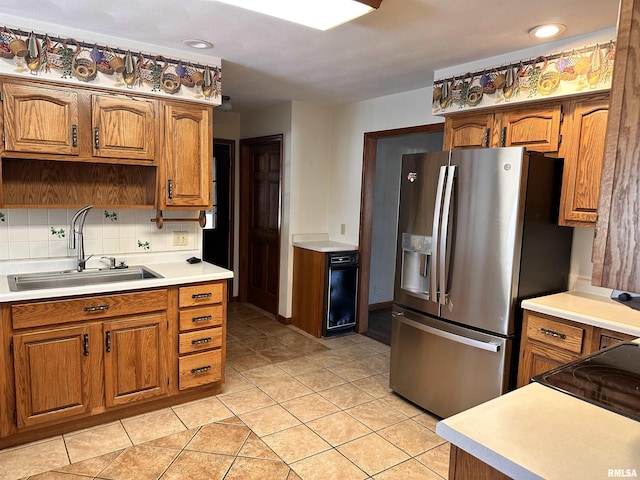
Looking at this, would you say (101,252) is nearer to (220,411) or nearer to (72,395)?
(72,395)

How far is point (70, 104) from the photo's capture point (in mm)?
2625

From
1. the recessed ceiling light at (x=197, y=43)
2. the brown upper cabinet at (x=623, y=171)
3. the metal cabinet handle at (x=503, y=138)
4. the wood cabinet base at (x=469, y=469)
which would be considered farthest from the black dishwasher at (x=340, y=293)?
the brown upper cabinet at (x=623, y=171)

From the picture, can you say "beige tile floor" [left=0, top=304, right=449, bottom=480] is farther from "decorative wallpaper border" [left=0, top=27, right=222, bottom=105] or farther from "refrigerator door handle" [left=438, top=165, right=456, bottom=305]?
"decorative wallpaper border" [left=0, top=27, right=222, bottom=105]

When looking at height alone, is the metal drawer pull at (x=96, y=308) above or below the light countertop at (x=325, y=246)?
below

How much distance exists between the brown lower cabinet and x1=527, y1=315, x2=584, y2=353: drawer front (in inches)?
76.0

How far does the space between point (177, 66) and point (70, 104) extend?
0.72 meters

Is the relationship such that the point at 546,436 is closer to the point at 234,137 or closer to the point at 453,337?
the point at 453,337

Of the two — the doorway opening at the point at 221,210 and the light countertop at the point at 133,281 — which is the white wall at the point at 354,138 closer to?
the doorway opening at the point at 221,210

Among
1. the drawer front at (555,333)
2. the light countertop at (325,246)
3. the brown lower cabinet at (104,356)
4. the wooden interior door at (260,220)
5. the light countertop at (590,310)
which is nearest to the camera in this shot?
the light countertop at (590,310)

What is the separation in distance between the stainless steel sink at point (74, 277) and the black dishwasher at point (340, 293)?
186 cm

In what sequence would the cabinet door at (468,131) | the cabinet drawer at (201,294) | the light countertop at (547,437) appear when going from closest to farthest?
the light countertop at (547,437) → the cabinet drawer at (201,294) → the cabinet door at (468,131)

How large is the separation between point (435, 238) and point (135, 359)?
2.00 meters

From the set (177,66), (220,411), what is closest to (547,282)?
(220,411)

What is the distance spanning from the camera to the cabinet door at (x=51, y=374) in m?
2.36
